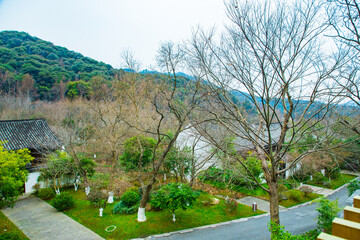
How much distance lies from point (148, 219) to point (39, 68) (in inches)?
1328

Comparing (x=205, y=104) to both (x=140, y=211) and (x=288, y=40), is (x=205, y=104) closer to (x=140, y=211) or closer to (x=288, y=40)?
(x=288, y=40)

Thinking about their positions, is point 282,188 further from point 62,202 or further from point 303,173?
point 62,202

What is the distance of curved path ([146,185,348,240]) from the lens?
26.8ft

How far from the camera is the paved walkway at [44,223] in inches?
323

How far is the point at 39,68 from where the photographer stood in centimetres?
3372

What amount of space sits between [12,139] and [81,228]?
9114 millimetres

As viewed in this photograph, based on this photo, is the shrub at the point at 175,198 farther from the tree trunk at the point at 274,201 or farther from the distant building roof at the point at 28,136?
the distant building roof at the point at 28,136

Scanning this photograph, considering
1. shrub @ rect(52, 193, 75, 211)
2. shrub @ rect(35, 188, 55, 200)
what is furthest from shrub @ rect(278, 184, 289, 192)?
shrub @ rect(35, 188, 55, 200)

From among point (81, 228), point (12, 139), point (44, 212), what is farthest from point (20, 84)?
point (81, 228)

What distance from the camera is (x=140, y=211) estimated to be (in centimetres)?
900

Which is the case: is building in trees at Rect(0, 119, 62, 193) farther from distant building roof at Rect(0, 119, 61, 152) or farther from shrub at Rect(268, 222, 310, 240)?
shrub at Rect(268, 222, 310, 240)

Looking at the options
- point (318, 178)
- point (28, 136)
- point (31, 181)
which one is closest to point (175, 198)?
point (31, 181)

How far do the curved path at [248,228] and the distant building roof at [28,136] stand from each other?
34.0 feet

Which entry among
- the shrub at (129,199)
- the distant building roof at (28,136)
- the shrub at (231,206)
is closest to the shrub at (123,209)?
the shrub at (129,199)
